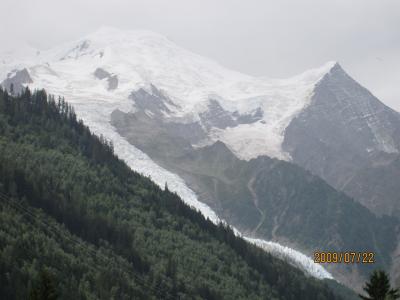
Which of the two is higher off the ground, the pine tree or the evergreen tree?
the pine tree

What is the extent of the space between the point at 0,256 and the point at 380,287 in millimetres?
113571

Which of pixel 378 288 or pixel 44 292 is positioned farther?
pixel 378 288

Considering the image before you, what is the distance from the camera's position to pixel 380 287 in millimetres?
111062

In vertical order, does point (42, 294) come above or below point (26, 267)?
above

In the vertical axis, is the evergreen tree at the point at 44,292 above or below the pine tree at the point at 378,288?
below

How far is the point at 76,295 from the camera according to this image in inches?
7800

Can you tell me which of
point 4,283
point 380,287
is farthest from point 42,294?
point 4,283

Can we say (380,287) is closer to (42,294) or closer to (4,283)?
(42,294)

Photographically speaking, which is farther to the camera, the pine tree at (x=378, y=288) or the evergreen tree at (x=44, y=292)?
the pine tree at (x=378, y=288)

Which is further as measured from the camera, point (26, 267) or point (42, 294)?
point (26, 267)

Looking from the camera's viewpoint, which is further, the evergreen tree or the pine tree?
the pine tree

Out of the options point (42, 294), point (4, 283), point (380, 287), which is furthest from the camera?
point (4, 283)

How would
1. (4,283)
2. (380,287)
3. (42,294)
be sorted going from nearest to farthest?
(42,294) → (380,287) → (4,283)

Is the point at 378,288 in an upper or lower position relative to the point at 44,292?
upper
